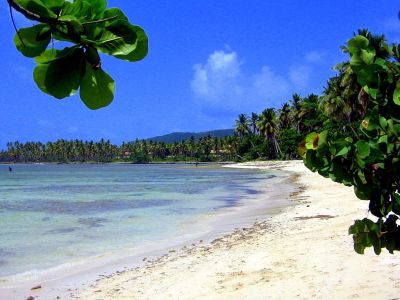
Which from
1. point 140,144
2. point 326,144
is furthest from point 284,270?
point 140,144

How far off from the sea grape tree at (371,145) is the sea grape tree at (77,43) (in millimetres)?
1636

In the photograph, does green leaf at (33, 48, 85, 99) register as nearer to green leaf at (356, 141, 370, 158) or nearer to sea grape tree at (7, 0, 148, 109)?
sea grape tree at (7, 0, 148, 109)

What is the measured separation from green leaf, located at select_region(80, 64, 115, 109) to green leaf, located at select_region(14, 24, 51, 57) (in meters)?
0.09

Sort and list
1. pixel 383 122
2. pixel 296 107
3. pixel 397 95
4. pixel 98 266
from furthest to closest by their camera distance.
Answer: pixel 296 107 → pixel 98 266 → pixel 383 122 → pixel 397 95

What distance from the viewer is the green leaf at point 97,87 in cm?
95

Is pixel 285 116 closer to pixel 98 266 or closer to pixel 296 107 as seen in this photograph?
pixel 296 107

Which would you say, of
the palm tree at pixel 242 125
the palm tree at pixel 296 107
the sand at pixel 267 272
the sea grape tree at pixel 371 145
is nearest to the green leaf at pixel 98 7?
the sea grape tree at pixel 371 145

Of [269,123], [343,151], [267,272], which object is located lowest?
[267,272]

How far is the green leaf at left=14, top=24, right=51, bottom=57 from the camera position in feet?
2.95

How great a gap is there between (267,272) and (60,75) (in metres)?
7.49

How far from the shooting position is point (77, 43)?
92 cm

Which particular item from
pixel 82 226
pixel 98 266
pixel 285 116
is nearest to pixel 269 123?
pixel 285 116

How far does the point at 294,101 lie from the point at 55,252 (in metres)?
72.4

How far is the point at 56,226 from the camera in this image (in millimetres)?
17547
